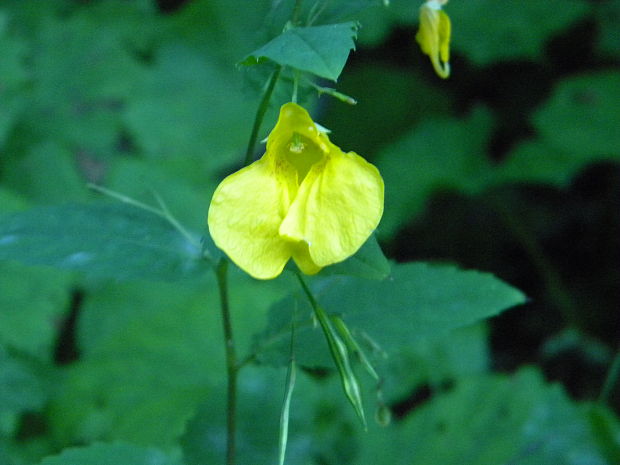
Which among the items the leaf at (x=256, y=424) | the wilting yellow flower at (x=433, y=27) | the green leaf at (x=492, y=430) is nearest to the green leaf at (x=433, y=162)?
the green leaf at (x=492, y=430)

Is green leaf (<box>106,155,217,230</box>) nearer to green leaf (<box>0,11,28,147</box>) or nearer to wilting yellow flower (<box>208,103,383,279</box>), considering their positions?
green leaf (<box>0,11,28,147</box>)

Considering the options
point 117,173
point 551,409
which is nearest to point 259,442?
point 551,409

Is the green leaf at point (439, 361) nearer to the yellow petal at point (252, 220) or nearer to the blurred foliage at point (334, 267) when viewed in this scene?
the blurred foliage at point (334, 267)

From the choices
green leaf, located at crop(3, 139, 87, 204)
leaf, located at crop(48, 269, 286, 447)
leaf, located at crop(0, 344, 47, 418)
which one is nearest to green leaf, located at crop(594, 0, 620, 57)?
leaf, located at crop(48, 269, 286, 447)

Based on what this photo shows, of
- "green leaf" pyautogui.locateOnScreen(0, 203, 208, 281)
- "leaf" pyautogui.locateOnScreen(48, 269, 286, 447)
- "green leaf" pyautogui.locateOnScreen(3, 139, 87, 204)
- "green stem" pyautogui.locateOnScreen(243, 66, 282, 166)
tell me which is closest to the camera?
"green stem" pyautogui.locateOnScreen(243, 66, 282, 166)

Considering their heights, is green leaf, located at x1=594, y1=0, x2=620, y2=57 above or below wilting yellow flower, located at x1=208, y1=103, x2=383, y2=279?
below

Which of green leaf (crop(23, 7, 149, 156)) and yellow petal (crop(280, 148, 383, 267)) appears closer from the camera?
yellow petal (crop(280, 148, 383, 267))

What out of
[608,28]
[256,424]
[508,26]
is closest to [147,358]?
[256,424]
